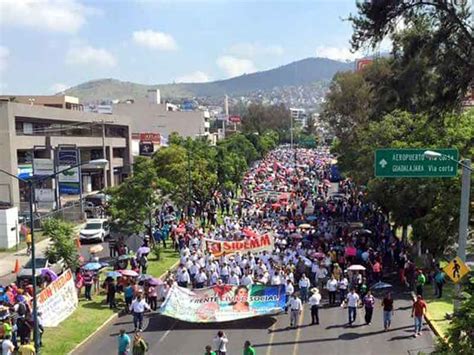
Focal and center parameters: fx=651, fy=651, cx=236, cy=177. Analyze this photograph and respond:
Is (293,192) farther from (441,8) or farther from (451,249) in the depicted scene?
(441,8)

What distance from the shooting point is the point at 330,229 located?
41.6 m

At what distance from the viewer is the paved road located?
20000 millimetres

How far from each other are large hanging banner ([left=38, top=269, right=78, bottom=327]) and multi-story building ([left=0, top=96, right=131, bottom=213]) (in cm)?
2675

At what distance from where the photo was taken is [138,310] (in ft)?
71.0

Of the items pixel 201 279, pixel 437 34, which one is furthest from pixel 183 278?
pixel 437 34

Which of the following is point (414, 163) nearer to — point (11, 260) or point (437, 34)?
point (437, 34)

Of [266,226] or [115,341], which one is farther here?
[266,226]

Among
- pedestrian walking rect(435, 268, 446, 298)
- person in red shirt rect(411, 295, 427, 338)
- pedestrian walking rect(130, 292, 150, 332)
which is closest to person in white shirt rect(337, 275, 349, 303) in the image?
pedestrian walking rect(435, 268, 446, 298)

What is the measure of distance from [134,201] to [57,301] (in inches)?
505

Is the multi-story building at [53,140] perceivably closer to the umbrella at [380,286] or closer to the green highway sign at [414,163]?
the umbrella at [380,286]

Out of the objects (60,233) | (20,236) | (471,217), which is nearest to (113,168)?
(20,236)

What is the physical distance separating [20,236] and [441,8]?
96.4 feet

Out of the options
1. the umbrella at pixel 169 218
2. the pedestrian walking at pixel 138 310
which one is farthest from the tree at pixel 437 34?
the umbrella at pixel 169 218

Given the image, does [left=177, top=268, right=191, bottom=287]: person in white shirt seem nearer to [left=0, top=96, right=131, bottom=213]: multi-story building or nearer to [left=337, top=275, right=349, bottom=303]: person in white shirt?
[left=337, top=275, right=349, bottom=303]: person in white shirt
